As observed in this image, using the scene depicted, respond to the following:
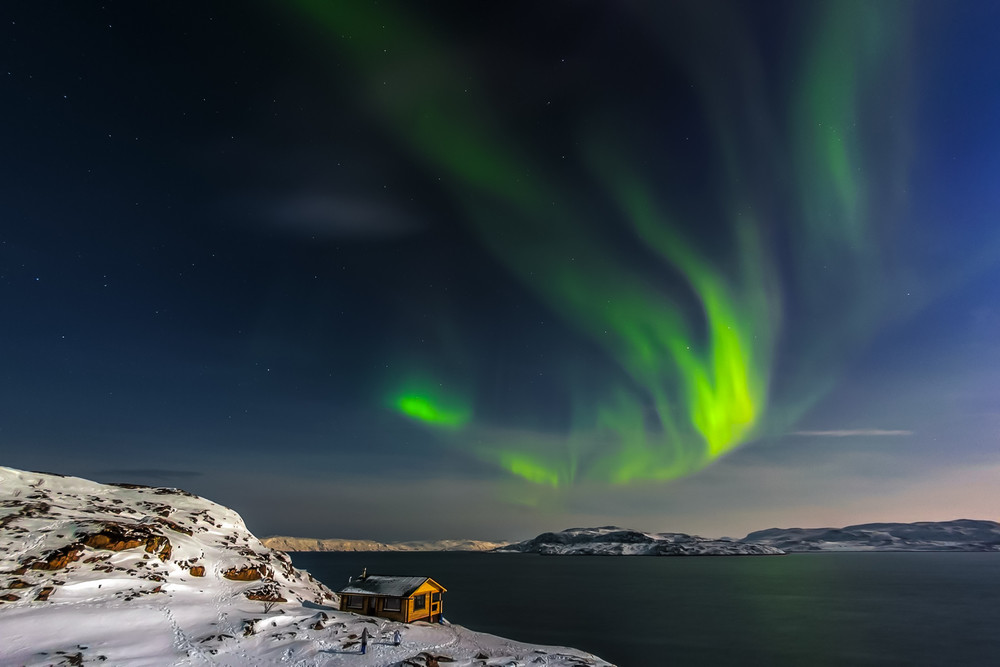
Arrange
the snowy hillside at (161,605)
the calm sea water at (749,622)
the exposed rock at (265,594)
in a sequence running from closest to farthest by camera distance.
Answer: the snowy hillside at (161,605), the exposed rock at (265,594), the calm sea water at (749,622)

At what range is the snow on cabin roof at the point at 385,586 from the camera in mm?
60812

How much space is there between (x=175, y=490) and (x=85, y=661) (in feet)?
228

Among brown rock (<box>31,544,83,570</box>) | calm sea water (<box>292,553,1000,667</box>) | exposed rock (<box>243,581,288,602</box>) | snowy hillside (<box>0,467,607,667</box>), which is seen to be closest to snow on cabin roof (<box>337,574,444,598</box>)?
snowy hillside (<box>0,467,607,667</box>)

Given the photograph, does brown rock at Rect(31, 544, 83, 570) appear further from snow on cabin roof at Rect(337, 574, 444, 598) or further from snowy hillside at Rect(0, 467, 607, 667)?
snow on cabin roof at Rect(337, 574, 444, 598)

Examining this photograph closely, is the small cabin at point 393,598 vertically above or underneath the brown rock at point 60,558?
underneath

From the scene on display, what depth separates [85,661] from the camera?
34969 mm

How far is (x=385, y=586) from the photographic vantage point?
62.8 m

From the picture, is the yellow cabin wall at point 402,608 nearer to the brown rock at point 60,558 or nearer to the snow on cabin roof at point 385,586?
the snow on cabin roof at point 385,586

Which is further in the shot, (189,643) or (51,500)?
(51,500)

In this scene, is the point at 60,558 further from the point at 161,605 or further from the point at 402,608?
the point at 402,608

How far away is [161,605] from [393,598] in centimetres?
2374

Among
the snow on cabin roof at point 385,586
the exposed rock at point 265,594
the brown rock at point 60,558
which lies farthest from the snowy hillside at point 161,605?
the snow on cabin roof at point 385,586

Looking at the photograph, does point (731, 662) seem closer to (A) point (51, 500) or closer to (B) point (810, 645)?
(B) point (810, 645)

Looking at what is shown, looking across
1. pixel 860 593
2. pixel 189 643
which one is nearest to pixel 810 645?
pixel 189 643
